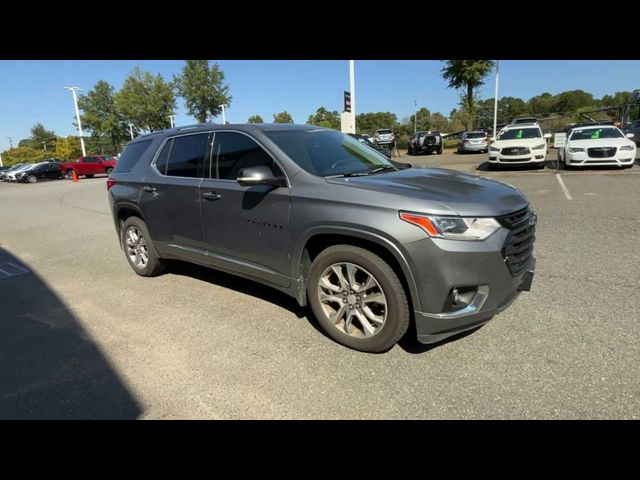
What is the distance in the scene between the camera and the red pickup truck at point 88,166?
1266 inches

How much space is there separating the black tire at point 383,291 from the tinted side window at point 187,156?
180 cm

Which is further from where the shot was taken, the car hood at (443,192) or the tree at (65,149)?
the tree at (65,149)

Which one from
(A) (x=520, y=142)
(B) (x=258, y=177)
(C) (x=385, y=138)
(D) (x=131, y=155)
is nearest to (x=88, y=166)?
(C) (x=385, y=138)

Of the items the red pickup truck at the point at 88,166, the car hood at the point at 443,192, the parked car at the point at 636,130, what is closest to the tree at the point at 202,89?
the red pickup truck at the point at 88,166

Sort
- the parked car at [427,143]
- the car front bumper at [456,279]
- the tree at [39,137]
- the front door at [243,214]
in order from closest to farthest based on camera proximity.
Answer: the car front bumper at [456,279], the front door at [243,214], the parked car at [427,143], the tree at [39,137]

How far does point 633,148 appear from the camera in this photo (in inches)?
491

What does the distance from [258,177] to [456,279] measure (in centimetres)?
169

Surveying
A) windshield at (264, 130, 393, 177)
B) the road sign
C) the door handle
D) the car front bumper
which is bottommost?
the car front bumper

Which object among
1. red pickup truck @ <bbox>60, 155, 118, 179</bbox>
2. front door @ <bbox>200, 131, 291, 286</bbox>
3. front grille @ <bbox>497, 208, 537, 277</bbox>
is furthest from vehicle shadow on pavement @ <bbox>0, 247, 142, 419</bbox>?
red pickup truck @ <bbox>60, 155, 118, 179</bbox>

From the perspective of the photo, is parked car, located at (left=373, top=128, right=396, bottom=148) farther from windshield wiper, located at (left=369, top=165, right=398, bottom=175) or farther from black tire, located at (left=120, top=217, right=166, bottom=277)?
→ windshield wiper, located at (left=369, top=165, right=398, bottom=175)

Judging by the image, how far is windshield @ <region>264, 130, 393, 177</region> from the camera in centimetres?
345

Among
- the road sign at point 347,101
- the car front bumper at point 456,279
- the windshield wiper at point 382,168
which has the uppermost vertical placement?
the road sign at point 347,101

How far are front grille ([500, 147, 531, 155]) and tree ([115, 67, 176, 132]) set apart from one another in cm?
6182

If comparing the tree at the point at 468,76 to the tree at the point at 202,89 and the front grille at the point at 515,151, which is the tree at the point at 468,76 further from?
the tree at the point at 202,89
